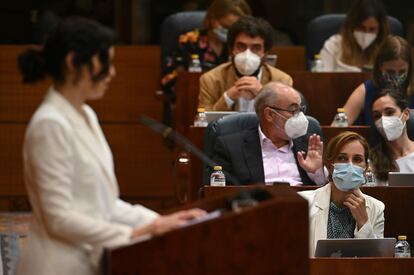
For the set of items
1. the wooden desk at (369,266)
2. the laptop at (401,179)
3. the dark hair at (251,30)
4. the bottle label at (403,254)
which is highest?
the dark hair at (251,30)

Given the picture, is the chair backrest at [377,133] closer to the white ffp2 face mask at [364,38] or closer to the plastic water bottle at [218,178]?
the plastic water bottle at [218,178]

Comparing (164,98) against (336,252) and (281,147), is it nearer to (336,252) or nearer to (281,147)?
(281,147)

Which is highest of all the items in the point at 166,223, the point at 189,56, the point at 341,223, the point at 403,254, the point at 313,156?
the point at 189,56

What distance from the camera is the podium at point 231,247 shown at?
3693 mm

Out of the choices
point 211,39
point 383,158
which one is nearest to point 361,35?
point 211,39

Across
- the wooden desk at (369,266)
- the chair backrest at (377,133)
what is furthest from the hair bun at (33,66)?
the chair backrest at (377,133)

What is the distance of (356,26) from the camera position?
933cm

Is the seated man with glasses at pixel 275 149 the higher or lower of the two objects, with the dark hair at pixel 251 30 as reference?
lower

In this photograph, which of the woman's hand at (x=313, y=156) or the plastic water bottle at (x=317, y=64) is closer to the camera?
the woman's hand at (x=313, y=156)

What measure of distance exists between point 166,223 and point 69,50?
54cm

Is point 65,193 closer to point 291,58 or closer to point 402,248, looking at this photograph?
point 402,248

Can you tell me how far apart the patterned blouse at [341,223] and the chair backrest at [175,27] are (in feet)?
12.3

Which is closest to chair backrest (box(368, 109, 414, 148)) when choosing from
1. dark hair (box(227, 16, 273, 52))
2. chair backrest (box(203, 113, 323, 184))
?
chair backrest (box(203, 113, 323, 184))

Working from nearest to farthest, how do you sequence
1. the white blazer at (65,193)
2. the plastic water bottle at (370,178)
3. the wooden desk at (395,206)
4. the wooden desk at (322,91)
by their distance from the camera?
1. the white blazer at (65,193)
2. the wooden desk at (395,206)
3. the plastic water bottle at (370,178)
4. the wooden desk at (322,91)
